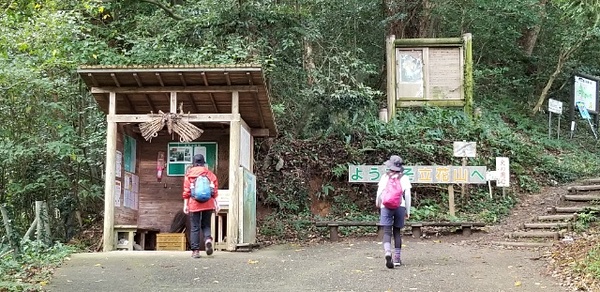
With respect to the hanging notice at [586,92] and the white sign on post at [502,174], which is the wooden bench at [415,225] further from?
the hanging notice at [586,92]

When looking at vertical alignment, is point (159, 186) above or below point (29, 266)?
above

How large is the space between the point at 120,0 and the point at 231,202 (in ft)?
23.6

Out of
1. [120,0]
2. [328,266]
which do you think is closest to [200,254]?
[328,266]

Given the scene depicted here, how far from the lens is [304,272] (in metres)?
7.85

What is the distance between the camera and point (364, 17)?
57.3ft

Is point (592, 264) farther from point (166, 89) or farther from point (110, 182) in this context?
point (110, 182)

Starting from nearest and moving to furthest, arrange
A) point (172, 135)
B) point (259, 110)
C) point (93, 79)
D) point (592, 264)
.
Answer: point (592, 264), point (93, 79), point (259, 110), point (172, 135)

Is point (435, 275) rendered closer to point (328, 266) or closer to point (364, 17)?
point (328, 266)

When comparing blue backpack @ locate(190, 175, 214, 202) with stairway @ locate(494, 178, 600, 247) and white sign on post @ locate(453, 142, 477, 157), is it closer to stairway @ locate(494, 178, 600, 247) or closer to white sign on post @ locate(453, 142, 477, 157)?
stairway @ locate(494, 178, 600, 247)

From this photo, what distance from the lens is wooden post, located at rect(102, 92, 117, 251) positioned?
Answer: 9961 millimetres

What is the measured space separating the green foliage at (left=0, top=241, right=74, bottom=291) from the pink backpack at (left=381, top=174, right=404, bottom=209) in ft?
13.9

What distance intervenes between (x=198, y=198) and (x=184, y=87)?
2.28 m

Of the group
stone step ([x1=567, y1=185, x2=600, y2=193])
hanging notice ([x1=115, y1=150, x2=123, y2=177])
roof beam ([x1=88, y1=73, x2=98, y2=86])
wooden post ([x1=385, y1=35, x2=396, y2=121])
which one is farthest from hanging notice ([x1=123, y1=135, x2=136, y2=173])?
stone step ([x1=567, y1=185, x2=600, y2=193])

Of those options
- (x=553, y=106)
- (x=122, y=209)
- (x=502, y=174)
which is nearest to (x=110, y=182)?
(x=122, y=209)
